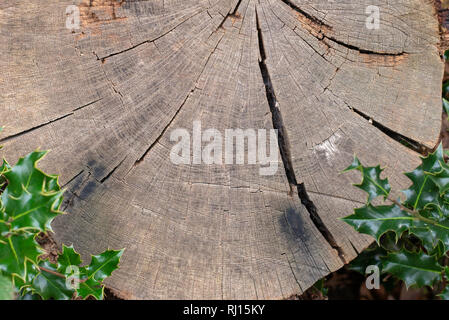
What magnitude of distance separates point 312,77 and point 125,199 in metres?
0.80

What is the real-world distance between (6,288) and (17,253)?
0.37 ft

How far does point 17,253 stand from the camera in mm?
1258

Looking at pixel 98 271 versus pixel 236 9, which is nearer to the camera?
pixel 98 271

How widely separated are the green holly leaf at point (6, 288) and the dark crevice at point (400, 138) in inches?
50.0

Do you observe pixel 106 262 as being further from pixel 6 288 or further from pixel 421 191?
pixel 421 191

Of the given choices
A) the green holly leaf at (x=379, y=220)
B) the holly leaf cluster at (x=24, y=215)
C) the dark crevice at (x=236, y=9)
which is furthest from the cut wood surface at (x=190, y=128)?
the holly leaf cluster at (x=24, y=215)

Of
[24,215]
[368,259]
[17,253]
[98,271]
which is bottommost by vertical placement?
[368,259]

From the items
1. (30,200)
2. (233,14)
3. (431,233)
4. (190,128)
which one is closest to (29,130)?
(30,200)

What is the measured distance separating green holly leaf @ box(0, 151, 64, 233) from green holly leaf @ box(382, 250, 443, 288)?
1.20 meters

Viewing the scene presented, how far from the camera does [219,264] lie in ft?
4.93

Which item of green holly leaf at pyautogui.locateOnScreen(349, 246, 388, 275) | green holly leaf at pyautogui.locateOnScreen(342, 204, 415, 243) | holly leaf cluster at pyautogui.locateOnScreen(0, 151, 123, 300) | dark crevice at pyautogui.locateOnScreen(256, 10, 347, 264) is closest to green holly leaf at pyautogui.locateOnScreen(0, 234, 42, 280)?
holly leaf cluster at pyautogui.locateOnScreen(0, 151, 123, 300)

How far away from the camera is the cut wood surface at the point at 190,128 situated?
150 centimetres

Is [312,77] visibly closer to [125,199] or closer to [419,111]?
[419,111]
